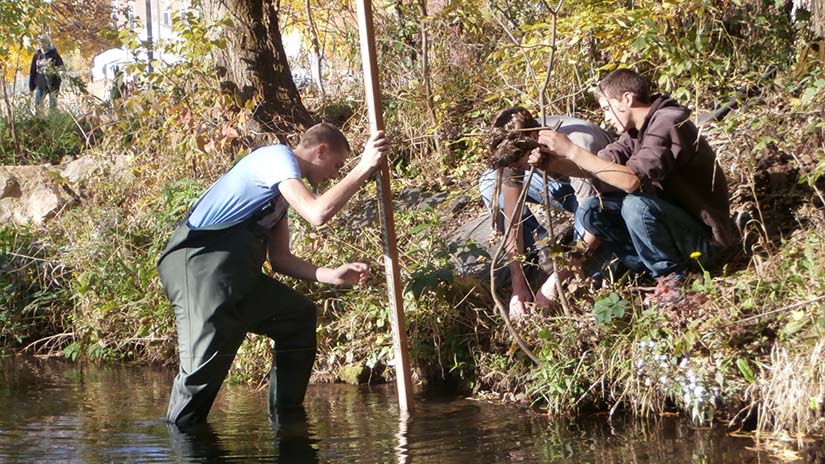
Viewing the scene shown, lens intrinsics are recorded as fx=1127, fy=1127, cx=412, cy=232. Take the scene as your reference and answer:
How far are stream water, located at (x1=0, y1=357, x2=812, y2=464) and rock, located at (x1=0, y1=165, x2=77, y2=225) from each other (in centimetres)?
394

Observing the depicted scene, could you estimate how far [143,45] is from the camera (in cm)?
1015

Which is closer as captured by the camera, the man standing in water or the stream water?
the stream water

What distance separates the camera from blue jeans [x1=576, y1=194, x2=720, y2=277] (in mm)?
6293

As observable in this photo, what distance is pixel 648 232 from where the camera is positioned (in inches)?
248

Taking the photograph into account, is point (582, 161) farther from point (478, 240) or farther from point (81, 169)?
point (81, 169)

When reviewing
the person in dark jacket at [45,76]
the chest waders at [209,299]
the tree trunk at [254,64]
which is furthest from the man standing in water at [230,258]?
the person in dark jacket at [45,76]

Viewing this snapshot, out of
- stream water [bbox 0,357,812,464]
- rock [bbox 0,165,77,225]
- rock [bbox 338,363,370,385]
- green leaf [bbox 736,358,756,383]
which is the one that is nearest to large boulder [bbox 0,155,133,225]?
rock [bbox 0,165,77,225]

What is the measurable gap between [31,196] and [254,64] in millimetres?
2745

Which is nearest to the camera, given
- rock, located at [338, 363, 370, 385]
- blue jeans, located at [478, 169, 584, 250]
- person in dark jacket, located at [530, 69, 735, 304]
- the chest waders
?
the chest waders

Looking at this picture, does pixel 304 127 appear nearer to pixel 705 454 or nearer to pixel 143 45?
pixel 143 45

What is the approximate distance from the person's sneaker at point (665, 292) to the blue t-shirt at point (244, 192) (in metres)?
2.08

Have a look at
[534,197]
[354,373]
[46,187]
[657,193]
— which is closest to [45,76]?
[46,187]

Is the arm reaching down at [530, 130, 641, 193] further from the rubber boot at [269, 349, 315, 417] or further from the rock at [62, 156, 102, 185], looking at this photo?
the rock at [62, 156, 102, 185]

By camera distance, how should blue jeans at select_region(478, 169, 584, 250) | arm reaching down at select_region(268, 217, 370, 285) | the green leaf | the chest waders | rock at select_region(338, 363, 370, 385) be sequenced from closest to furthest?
the green leaf < the chest waders < arm reaching down at select_region(268, 217, 370, 285) < blue jeans at select_region(478, 169, 584, 250) < rock at select_region(338, 363, 370, 385)
